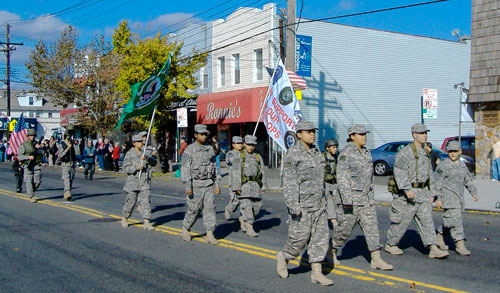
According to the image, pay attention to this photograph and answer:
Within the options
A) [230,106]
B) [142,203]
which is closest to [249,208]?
[142,203]

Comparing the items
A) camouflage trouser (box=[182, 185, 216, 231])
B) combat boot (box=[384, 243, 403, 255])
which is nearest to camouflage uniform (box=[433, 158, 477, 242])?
combat boot (box=[384, 243, 403, 255])

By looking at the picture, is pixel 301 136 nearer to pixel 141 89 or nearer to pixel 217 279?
pixel 217 279

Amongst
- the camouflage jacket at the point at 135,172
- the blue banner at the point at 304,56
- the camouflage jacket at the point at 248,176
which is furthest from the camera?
the blue banner at the point at 304,56

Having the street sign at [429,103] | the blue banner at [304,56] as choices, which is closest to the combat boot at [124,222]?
the street sign at [429,103]

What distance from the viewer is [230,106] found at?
25.1m

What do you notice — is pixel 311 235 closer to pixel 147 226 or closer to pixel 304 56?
pixel 147 226

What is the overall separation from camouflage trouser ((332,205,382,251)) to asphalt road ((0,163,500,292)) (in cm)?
39

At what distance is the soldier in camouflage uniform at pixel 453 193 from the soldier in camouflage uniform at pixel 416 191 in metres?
0.50

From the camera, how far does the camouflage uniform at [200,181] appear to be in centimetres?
820

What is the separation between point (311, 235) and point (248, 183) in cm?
333

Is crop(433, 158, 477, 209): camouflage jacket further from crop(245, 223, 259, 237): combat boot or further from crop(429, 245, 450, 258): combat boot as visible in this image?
crop(245, 223, 259, 237): combat boot

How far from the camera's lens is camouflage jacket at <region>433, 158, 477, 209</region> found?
748cm

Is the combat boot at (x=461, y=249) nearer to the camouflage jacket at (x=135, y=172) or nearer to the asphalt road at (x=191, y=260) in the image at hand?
Result: the asphalt road at (x=191, y=260)

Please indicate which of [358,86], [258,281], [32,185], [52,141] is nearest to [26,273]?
[258,281]
